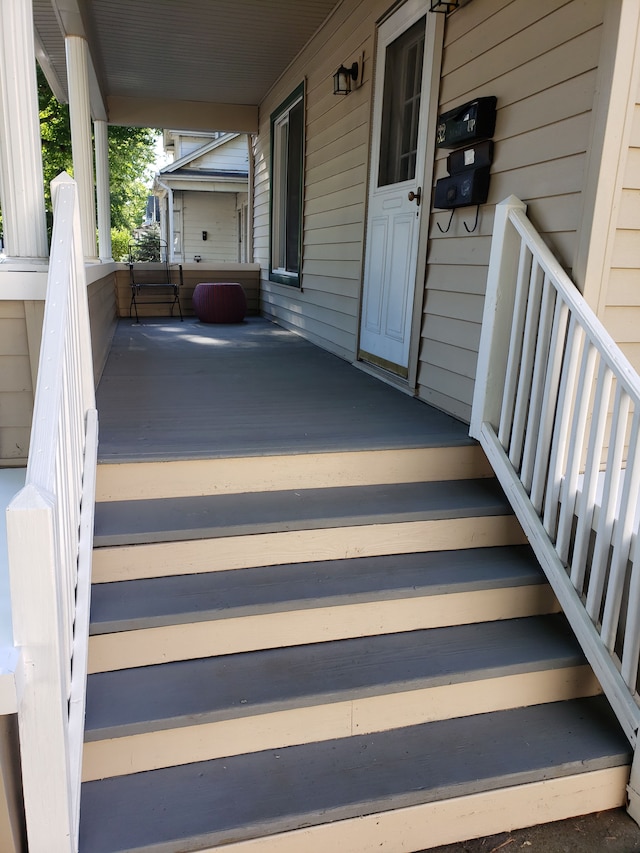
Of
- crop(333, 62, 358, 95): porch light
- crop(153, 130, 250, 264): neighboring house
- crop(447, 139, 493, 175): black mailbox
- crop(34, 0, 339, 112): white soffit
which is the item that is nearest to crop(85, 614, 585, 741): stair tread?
crop(447, 139, 493, 175): black mailbox

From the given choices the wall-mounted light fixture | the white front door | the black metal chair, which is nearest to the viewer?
the wall-mounted light fixture

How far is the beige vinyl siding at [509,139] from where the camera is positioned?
91.7 inches

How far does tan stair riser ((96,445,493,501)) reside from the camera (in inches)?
93.7

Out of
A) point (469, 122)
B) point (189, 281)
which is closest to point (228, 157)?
point (189, 281)

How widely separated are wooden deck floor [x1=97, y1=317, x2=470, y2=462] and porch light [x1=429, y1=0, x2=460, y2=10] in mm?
1957

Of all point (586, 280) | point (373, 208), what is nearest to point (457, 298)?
point (586, 280)

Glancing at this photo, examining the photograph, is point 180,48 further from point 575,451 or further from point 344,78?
point 575,451

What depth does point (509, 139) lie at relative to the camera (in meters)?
2.74

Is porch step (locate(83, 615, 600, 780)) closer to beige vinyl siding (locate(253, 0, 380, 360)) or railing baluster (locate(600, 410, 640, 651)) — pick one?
railing baluster (locate(600, 410, 640, 651))

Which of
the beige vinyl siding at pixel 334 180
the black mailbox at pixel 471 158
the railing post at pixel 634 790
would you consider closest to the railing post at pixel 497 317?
the black mailbox at pixel 471 158

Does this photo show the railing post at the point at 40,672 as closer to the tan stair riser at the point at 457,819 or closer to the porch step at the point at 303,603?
the tan stair riser at the point at 457,819

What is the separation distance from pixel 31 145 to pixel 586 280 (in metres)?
2.12

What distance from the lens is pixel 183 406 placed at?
10.7ft

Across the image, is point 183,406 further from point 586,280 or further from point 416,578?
point 586,280
